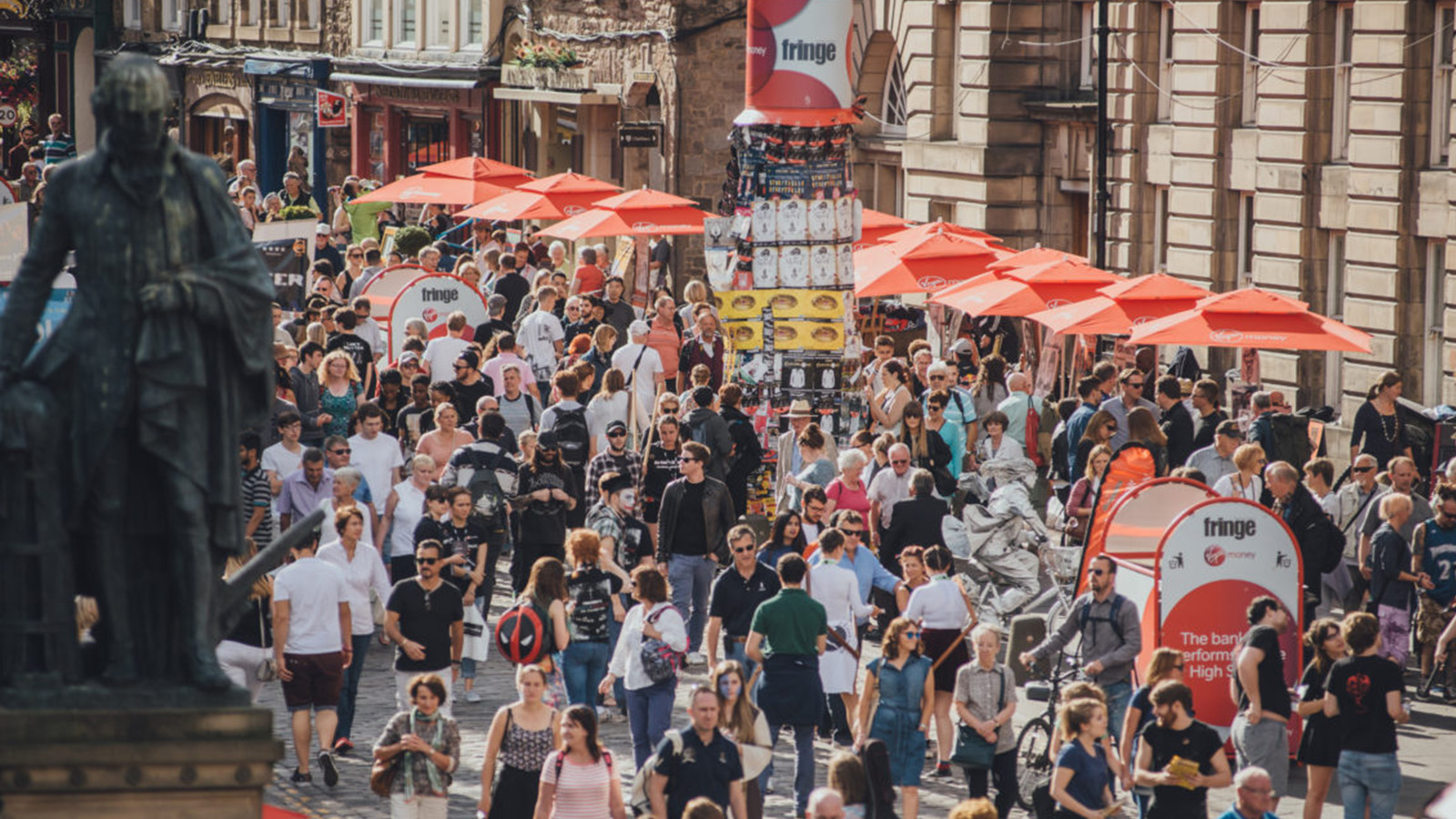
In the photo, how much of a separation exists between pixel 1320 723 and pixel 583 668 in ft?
14.6

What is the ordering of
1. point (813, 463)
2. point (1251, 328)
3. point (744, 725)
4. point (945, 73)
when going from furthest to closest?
point (945, 73), point (1251, 328), point (813, 463), point (744, 725)

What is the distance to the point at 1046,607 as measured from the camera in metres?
19.7

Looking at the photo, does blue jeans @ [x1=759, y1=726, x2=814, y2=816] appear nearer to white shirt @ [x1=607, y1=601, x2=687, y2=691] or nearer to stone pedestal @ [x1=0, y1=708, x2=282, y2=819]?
white shirt @ [x1=607, y1=601, x2=687, y2=691]

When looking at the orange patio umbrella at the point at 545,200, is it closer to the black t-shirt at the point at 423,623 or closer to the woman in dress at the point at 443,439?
the woman in dress at the point at 443,439

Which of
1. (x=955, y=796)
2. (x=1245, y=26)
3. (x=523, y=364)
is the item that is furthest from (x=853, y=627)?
(x=1245, y=26)

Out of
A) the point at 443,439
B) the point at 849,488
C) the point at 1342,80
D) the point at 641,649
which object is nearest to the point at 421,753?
the point at 641,649

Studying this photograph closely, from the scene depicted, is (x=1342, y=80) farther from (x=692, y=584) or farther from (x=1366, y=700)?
(x=1366, y=700)

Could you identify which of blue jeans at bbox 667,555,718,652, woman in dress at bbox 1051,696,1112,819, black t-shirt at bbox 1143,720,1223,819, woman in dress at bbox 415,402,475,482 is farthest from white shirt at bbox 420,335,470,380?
black t-shirt at bbox 1143,720,1223,819

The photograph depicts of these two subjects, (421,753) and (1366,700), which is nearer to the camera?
(421,753)

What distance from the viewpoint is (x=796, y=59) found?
2000 cm

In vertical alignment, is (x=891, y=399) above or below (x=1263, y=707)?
above

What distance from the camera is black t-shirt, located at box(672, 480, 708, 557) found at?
16.9 m

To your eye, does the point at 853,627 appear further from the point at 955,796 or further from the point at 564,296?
the point at 564,296

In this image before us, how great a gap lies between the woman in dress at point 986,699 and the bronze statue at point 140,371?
21.9ft
